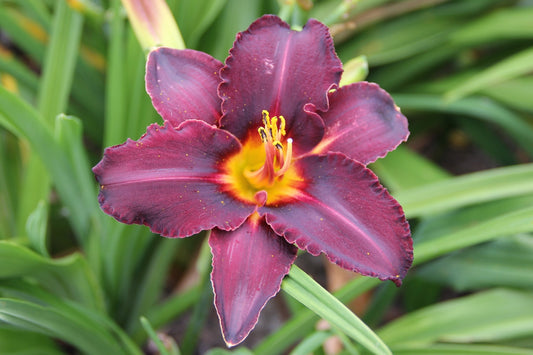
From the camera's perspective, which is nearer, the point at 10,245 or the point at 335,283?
the point at 10,245

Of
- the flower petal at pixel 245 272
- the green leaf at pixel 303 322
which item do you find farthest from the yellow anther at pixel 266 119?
the green leaf at pixel 303 322

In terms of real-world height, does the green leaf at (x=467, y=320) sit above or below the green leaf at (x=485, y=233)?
below

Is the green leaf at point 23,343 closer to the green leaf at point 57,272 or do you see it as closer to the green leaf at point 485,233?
the green leaf at point 57,272

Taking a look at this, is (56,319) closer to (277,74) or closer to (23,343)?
(23,343)

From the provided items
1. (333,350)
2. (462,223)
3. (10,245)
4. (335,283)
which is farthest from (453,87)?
(10,245)

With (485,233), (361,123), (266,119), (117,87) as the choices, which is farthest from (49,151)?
(485,233)

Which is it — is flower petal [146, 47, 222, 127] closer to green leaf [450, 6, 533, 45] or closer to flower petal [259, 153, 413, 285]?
flower petal [259, 153, 413, 285]

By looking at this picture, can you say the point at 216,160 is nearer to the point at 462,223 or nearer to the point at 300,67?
the point at 300,67
